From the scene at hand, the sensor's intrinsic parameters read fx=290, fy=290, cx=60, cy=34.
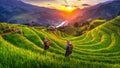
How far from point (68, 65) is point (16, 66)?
4620mm

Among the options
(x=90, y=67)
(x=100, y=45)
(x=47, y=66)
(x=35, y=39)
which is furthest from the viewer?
(x=100, y=45)

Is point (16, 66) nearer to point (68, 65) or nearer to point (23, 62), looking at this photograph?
point (23, 62)

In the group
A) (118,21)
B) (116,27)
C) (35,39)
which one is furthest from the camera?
(118,21)

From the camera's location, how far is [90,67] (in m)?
22.8

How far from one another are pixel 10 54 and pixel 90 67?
6549 mm

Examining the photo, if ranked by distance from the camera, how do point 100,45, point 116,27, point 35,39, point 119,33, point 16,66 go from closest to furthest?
point 16,66 → point 35,39 → point 100,45 → point 119,33 → point 116,27

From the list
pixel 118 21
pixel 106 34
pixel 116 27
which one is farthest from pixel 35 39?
pixel 118 21

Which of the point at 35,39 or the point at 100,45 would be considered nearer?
the point at 35,39

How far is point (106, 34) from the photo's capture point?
406 ft

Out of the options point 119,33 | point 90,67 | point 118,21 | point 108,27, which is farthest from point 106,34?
point 90,67

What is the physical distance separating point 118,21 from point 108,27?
33.5 ft

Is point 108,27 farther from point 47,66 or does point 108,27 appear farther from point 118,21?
point 47,66

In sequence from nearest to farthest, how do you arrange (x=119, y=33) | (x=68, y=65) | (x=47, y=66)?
(x=47, y=66) < (x=68, y=65) < (x=119, y=33)

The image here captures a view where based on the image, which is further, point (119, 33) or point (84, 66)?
point (119, 33)
